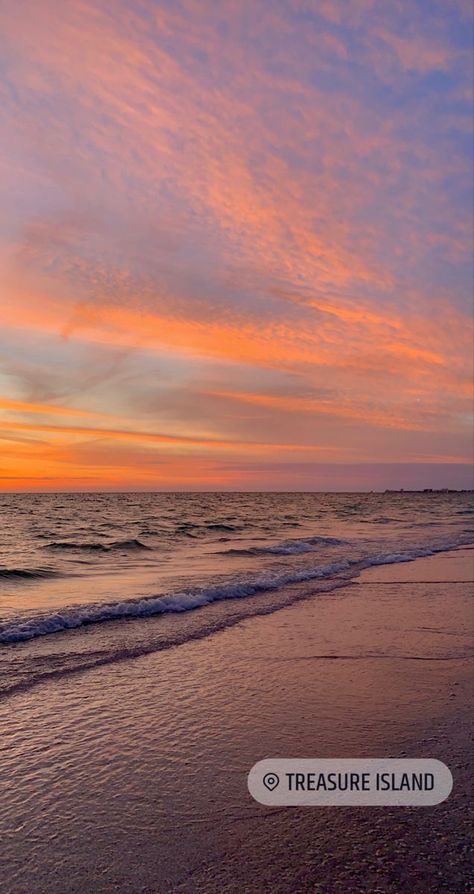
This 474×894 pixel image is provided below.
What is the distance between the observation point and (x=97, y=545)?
29781 mm

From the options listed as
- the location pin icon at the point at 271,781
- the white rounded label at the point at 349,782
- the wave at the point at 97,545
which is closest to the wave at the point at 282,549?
the wave at the point at 97,545

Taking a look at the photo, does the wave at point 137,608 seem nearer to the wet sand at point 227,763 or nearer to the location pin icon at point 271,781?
the wet sand at point 227,763

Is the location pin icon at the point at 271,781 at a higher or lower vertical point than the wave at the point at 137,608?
higher

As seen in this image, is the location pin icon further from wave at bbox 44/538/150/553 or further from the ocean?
wave at bbox 44/538/150/553

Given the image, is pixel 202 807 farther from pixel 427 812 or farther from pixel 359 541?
pixel 359 541

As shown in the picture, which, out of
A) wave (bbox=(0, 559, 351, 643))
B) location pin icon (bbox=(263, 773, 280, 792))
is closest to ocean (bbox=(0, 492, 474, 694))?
wave (bbox=(0, 559, 351, 643))

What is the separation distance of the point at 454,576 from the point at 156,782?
15.8 m

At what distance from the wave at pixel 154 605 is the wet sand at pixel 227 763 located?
8.88 feet

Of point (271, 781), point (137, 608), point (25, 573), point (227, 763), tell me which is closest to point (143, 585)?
point (137, 608)

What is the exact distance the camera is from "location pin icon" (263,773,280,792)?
4.94 m

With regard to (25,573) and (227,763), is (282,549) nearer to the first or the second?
(25,573)

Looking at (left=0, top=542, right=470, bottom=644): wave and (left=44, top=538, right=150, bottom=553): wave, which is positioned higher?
(left=0, top=542, right=470, bottom=644): wave

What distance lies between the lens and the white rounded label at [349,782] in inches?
188

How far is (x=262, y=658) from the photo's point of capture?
8898 mm
